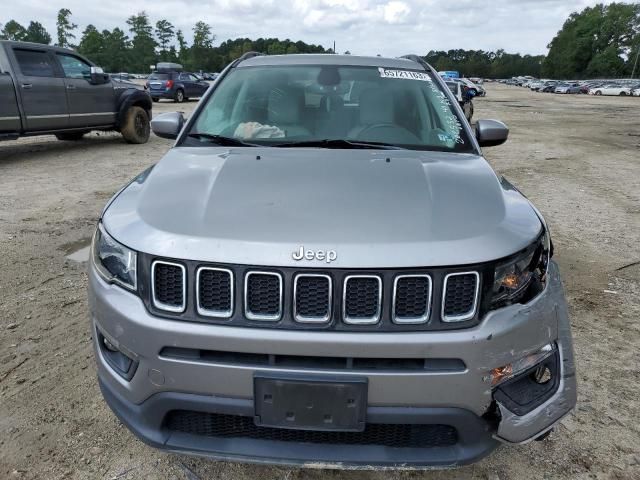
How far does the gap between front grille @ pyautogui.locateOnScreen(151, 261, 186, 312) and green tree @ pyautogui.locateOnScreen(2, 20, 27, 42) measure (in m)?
101

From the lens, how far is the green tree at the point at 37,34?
295 ft

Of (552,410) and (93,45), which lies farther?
(93,45)

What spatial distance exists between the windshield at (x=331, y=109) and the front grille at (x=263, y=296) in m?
1.19

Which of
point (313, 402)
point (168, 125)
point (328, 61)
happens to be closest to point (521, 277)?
point (313, 402)

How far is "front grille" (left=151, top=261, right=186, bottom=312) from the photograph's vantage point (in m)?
1.69

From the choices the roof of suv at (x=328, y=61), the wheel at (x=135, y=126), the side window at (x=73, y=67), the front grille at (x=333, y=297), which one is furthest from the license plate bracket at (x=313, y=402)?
the wheel at (x=135, y=126)

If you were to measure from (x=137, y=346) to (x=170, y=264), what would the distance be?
0.32 meters

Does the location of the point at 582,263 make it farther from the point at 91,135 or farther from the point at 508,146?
the point at 91,135

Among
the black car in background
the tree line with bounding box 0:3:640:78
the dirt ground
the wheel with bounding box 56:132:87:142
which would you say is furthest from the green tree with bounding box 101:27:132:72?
the dirt ground

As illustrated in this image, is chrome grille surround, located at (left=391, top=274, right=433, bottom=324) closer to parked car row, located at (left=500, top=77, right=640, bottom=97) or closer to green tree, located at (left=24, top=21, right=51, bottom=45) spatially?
parked car row, located at (left=500, top=77, right=640, bottom=97)

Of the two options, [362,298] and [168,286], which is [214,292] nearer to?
[168,286]

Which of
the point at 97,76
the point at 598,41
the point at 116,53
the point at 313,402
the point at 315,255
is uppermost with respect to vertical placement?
the point at 598,41

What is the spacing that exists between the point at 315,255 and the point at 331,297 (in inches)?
5.8

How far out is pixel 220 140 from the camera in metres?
2.76
